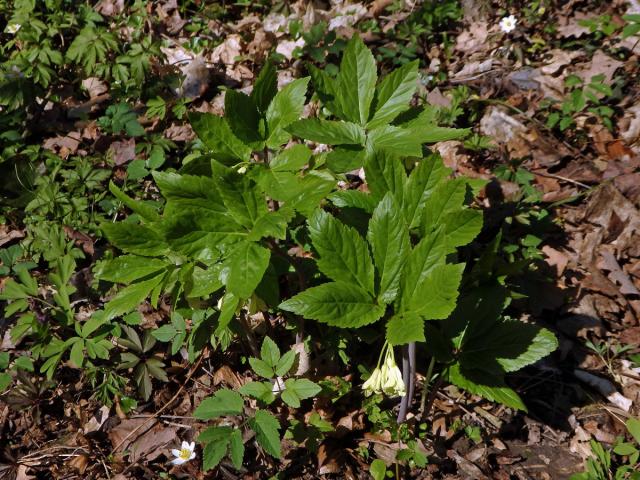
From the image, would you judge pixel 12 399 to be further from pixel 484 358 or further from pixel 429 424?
pixel 484 358

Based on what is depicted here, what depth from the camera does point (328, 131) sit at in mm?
1832

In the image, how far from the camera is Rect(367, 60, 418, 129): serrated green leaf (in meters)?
1.92

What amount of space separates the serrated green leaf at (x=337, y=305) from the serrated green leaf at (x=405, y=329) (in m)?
0.07

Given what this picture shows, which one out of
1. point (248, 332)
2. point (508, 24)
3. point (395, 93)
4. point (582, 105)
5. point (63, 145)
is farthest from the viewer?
point (508, 24)

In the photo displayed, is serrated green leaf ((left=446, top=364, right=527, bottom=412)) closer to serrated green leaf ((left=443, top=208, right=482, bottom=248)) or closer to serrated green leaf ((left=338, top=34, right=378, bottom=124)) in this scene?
serrated green leaf ((left=443, top=208, right=482, bottom=248))

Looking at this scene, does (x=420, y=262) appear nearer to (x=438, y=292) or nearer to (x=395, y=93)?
(x=438, y=292)

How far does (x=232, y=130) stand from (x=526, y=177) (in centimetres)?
196

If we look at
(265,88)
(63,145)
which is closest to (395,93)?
(265,88)

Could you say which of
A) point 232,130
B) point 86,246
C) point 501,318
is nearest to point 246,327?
point 232,130

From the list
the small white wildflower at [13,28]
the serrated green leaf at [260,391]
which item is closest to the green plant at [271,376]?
the serrated green leaf at [260,391]

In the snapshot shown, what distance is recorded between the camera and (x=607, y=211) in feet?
9.66

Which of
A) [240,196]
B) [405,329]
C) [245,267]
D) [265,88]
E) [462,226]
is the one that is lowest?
[405,329]

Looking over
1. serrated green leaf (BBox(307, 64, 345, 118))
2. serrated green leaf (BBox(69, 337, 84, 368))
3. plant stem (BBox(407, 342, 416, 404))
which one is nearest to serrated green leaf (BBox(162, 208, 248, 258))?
serrated green leaf (BBox(307, 64, 345, 118))

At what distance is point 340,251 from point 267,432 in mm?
705
